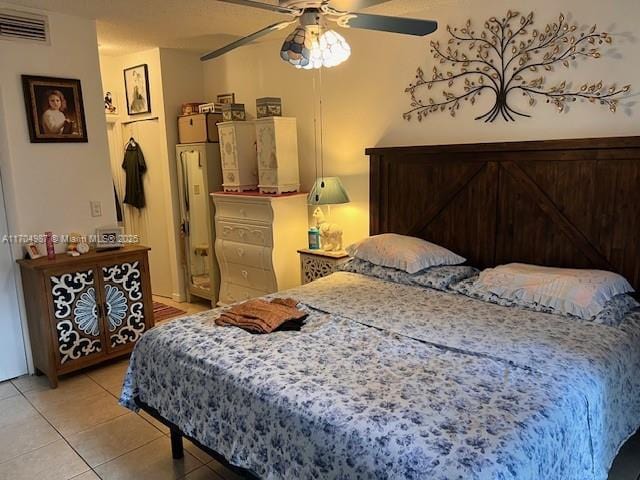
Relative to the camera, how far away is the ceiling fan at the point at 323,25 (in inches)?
79.2

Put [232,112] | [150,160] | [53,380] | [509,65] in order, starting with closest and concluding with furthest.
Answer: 1. [509,65]
2. [53,380]
3. [232,112]
4. [150,160]

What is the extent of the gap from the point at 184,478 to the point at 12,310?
2.02 m

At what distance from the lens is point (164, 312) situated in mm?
4887

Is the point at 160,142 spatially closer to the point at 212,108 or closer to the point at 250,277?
the point at 212,108

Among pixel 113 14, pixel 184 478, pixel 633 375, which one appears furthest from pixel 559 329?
pixel 113 14

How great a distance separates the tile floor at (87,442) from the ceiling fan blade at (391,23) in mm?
2263

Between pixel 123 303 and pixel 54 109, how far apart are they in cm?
152

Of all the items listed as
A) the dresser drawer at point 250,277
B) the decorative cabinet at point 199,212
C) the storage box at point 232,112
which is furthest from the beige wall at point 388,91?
the dresser drawer at point 250,277

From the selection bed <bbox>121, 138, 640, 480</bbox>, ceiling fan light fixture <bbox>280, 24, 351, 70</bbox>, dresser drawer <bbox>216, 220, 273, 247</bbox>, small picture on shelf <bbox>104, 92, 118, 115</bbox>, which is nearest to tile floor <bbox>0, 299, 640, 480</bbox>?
bed <bbox>121, 138, 640, 480</bbox>

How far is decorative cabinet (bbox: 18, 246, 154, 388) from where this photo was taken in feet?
10.8

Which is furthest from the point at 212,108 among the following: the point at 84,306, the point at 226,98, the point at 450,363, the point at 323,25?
the point at 450,363

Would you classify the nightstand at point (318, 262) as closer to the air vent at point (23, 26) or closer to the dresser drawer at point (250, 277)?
the dresser drawer at point (250, 277)

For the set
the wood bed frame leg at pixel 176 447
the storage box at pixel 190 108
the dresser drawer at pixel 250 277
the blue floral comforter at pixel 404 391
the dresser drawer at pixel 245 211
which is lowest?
the wood bed frame leg at pixel 176 447

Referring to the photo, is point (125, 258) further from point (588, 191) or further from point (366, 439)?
point (588, 191)
